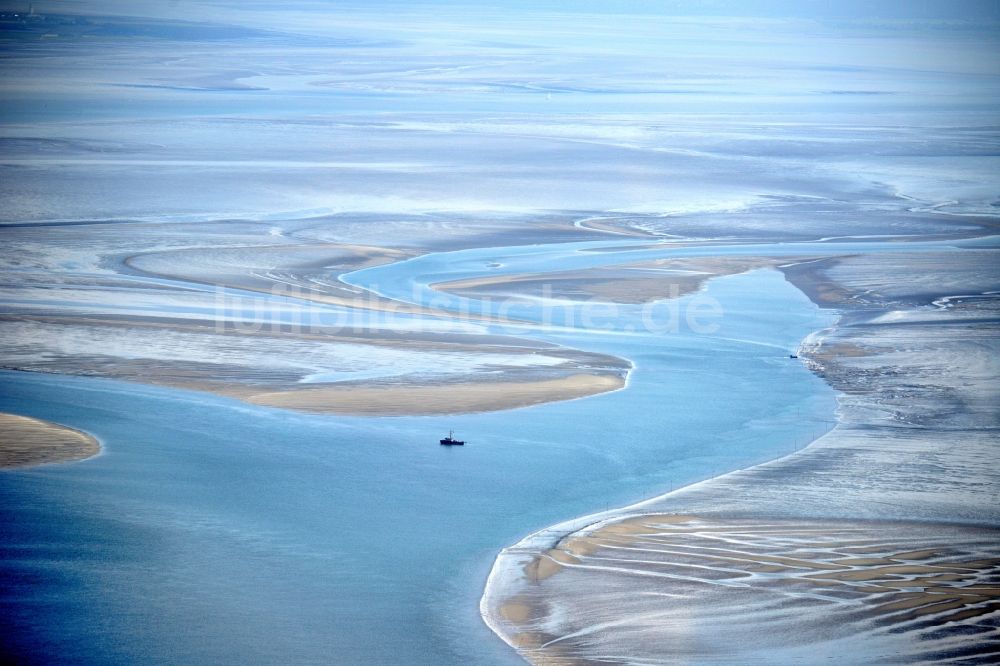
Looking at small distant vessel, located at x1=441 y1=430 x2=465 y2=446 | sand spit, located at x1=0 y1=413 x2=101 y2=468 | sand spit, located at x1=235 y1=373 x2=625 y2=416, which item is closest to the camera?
sand spit, located at x1=0 y1=413 x2=101 y2=468

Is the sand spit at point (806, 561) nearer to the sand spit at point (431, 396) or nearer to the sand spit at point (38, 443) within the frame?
the sand spit at point (431, 396)

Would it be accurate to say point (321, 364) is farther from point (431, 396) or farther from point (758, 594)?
point (758, 594)

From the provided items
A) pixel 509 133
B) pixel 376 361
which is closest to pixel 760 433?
pixel 376 361

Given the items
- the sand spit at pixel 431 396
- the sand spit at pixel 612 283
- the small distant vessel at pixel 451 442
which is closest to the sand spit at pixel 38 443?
the sand spit at pixel 431 396

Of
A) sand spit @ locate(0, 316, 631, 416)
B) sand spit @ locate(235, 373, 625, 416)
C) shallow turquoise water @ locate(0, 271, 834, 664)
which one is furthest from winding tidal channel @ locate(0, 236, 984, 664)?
sand spit @ locate(0, 316, 631, 416)

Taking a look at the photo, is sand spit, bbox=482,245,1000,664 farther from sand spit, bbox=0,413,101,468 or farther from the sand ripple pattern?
sand spit, bbox=0,413,101,468

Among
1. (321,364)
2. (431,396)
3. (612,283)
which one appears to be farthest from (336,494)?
(612,283)

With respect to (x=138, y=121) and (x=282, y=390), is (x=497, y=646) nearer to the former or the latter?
(x=282, y=390)
